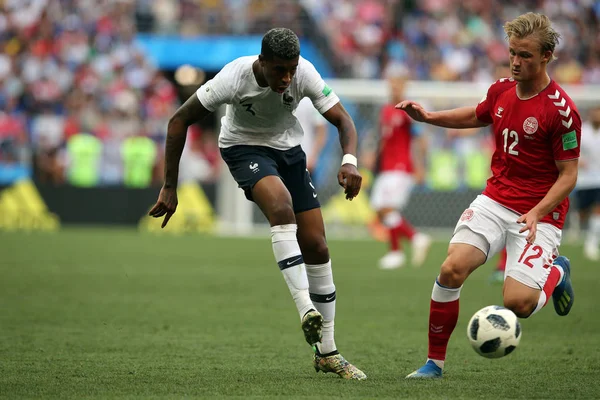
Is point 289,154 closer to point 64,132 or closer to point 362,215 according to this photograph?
point 362,215

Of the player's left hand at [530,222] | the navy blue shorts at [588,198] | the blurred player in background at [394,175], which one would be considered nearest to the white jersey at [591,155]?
the navy blue shorts at [588,198]

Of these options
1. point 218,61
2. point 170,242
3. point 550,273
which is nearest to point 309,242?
point 550,273

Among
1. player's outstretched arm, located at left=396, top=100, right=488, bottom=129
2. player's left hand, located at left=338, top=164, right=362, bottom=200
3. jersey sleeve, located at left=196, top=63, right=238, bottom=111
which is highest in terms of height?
jersey sleeve, located at left=196, top=63, right=238, bottom=111

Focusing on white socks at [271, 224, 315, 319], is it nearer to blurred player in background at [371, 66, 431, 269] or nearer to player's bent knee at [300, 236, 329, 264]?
player's bent knee at [300, 236, 329, 264]

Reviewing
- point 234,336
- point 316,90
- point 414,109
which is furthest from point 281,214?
point 234,336

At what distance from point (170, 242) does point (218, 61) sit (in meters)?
9.27

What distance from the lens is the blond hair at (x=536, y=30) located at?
20.5 ft

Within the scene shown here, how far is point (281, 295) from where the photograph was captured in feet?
37.4

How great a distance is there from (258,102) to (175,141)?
607 mm

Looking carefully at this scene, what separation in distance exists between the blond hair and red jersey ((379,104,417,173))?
8.25 m

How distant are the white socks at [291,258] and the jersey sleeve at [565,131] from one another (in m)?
1.73

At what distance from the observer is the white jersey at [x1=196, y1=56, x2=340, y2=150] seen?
258 inches

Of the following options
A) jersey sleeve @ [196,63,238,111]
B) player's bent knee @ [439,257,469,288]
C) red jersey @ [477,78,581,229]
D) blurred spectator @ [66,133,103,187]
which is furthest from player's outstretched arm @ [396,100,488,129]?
blurred spectator @ [66,133,103,187]

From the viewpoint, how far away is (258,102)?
6.66 meters
